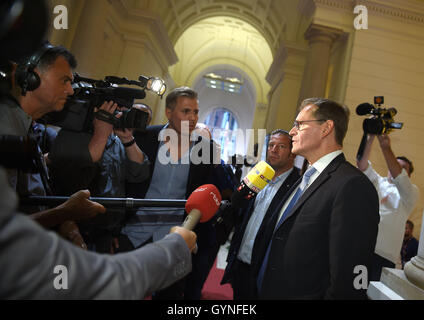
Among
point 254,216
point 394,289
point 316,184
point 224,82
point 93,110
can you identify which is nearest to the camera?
point 316,184

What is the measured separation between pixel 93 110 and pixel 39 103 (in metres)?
0.28

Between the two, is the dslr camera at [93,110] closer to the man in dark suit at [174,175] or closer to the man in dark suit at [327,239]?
the man in dark suit at [174,175]

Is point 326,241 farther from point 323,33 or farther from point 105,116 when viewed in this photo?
point 323,33

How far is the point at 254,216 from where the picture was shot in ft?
7.60

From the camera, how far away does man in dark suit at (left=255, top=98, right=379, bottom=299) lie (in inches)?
45.1

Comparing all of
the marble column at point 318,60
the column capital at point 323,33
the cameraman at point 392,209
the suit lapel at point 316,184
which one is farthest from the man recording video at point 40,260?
the column capital at point 323,33

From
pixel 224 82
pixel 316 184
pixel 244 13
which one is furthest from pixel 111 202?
pixel 224 82

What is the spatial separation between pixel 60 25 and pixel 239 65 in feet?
47.5

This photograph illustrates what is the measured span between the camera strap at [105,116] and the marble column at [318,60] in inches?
206

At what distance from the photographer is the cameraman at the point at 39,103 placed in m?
1.21

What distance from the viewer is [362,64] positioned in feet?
17.6

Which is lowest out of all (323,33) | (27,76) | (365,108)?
(27,76)

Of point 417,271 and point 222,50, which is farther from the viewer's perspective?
point 222,50

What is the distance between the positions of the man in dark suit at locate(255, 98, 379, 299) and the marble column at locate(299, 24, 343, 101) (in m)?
4.99
